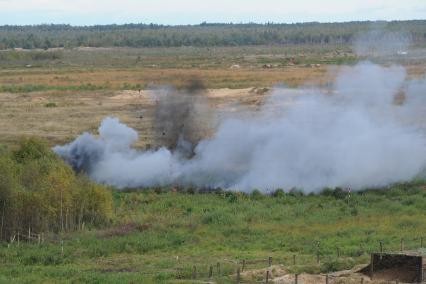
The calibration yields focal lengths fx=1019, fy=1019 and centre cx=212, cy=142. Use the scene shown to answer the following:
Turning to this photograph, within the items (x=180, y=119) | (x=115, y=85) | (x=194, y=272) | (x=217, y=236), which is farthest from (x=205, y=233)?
(x=115, y=85)

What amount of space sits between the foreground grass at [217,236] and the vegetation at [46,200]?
130 centimetres

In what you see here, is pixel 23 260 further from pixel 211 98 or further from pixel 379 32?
pixel 211 98

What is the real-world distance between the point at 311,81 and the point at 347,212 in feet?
182

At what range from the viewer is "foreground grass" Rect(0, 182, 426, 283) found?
46688 millimetres

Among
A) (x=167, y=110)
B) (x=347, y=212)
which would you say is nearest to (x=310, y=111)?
(x=167, y=110)

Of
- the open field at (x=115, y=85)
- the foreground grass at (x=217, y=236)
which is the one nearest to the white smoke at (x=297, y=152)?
the foreground grass at (x=217, y=236)

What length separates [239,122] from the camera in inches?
3216

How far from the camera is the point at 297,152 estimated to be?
2933 inches

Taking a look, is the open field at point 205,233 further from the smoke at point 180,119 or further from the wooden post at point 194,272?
the smoke at point 180,119

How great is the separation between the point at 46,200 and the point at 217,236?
9352 mm

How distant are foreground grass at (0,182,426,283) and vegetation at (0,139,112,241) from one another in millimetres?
1303

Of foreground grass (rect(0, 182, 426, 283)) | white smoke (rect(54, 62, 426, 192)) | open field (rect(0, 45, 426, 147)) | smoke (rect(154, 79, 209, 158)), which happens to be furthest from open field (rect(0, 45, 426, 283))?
smoke (rect(154, 79, 209, 158))

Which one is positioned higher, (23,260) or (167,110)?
(167,110)

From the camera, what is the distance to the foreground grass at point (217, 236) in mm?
46688
